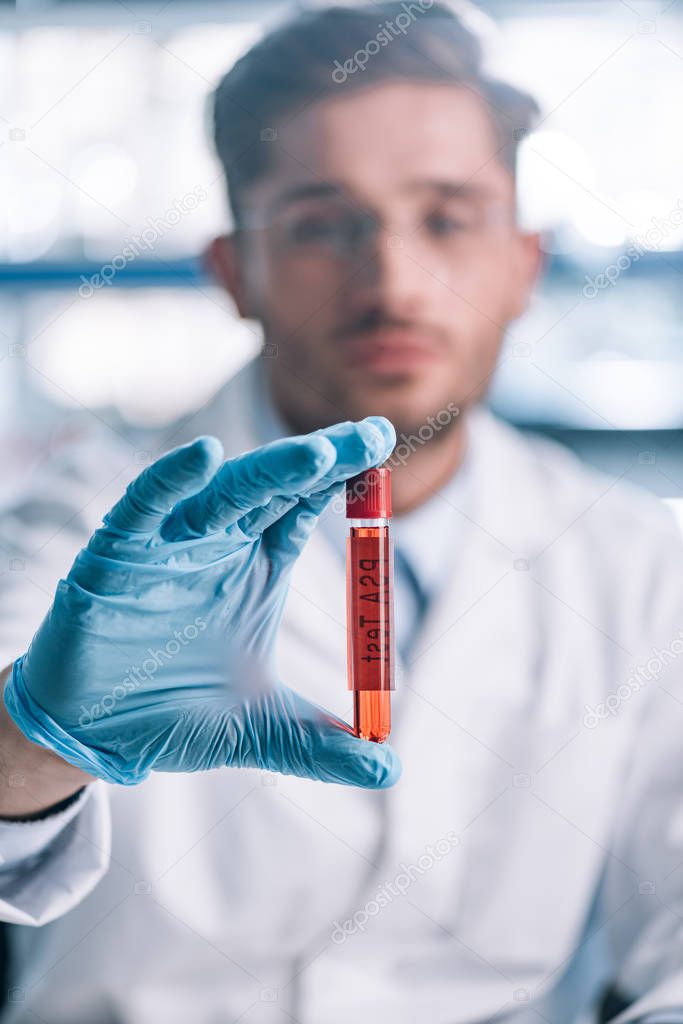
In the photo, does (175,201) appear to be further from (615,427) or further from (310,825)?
(310,825)

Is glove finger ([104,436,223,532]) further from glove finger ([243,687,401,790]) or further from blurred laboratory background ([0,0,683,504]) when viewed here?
blurred laboratory background ([0,0,683,504])

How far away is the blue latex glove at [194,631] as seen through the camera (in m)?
0.76

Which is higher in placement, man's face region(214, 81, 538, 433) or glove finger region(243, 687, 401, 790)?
man's face region(214, 81, 538, 433)

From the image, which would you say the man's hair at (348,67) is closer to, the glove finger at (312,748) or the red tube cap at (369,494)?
the red tube cap at (369,494)

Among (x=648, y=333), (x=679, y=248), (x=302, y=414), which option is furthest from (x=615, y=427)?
(x=302, y=414)

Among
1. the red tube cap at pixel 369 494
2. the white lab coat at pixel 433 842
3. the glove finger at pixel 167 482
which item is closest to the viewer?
the glove finger at pixel 167 482

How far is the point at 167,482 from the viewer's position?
0.73m

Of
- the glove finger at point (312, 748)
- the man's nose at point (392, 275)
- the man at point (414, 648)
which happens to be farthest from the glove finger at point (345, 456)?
the man's nose at point (392, 275)

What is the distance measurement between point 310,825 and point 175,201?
95 cm

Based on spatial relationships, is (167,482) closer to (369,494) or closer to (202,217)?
(369,494)

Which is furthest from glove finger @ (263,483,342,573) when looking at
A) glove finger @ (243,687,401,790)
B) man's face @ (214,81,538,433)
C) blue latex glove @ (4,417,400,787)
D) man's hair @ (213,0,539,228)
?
man's hair @ (213,0,539,228)

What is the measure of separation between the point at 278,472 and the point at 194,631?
0.75 ft

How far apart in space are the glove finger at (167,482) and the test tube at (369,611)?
0.18 meters

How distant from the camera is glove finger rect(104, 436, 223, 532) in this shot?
719 millimetres
